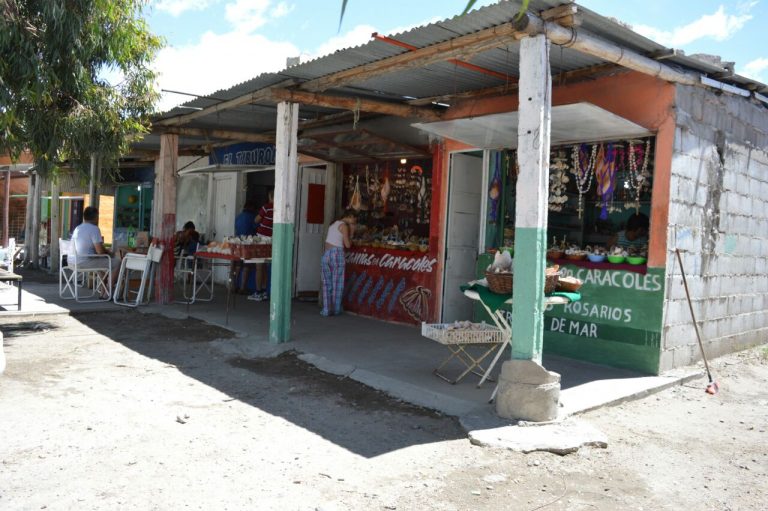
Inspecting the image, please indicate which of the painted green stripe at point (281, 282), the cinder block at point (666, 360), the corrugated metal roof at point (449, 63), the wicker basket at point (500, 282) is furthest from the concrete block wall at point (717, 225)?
the painted green stripe at point (281, 282)

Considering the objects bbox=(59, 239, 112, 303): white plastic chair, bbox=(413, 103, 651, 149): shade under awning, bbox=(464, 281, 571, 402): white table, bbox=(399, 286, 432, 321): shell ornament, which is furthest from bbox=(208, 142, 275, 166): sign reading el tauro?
bbox=(464, 281, 571, 402): white table

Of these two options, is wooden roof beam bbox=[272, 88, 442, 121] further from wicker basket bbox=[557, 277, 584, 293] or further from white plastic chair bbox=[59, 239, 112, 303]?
white plastic chair bbox=[59, 239, 112, 303]

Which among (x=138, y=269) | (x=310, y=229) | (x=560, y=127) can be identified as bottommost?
(x=138, y=269)

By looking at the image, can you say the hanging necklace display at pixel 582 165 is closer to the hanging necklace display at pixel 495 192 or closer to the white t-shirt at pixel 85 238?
the hanging necklace display at pixel 495 192

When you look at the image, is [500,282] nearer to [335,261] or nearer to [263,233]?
[335,261]

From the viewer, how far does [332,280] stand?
33.3 ft

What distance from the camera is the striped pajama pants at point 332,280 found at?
1004cm

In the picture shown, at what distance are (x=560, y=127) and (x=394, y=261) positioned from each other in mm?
3723

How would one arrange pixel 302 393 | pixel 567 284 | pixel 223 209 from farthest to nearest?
pixel 223 209 < pixel 302 393 < pixel 567 284

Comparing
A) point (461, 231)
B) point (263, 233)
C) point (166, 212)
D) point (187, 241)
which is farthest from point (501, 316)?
point (187, 241)

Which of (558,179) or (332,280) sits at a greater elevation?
(558,179)

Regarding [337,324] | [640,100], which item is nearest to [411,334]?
[337,324]

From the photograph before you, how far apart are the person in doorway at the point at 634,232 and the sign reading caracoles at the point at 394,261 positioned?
8.38 feet

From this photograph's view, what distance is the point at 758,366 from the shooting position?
7.82m
